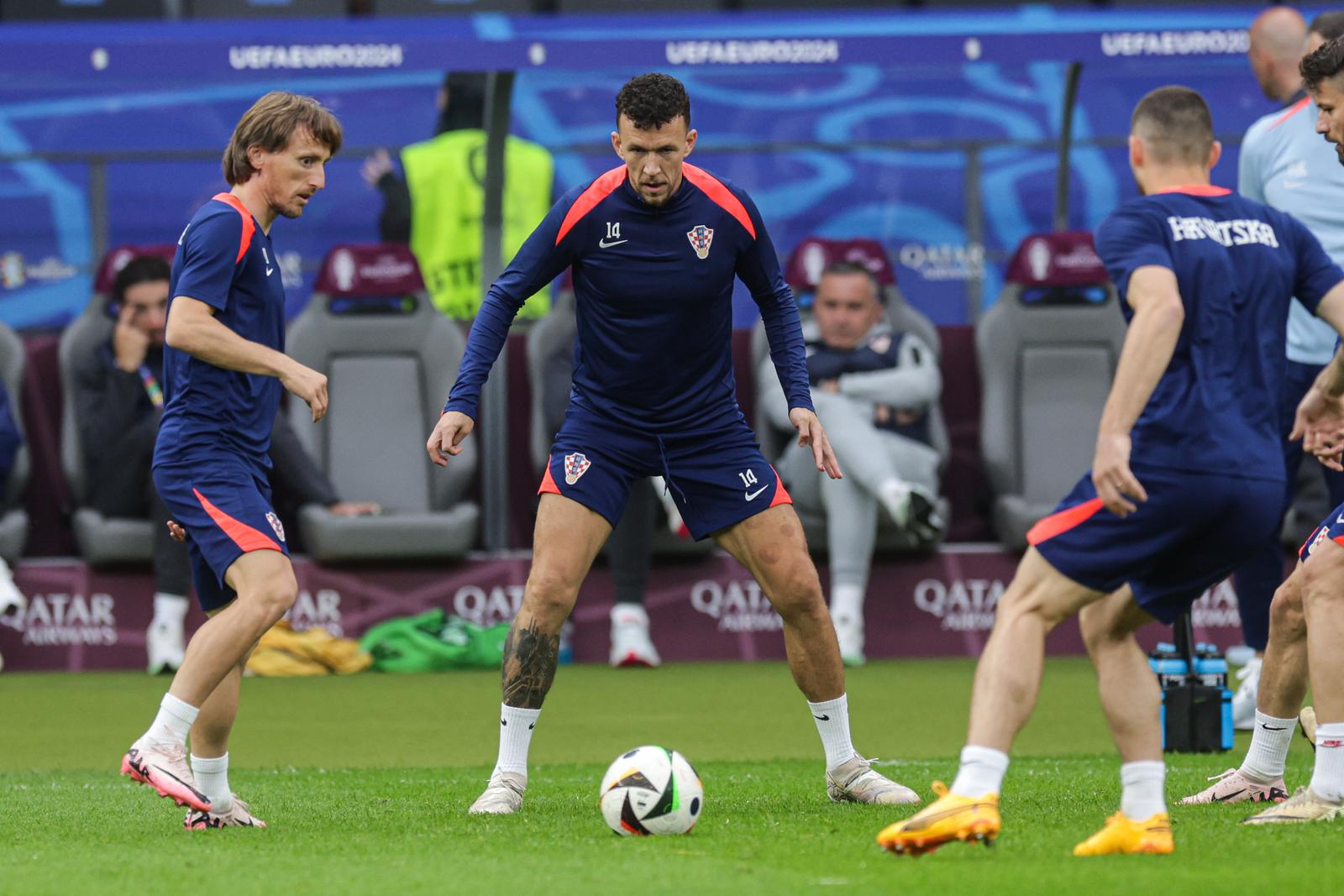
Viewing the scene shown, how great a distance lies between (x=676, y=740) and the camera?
7.83 m

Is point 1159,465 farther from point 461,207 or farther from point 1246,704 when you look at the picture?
point 461,207

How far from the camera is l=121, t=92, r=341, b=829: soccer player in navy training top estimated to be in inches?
212

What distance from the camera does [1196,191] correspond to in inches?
193

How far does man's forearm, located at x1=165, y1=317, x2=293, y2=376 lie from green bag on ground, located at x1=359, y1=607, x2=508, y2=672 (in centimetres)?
548

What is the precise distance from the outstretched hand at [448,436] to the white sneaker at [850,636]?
5.15 metres

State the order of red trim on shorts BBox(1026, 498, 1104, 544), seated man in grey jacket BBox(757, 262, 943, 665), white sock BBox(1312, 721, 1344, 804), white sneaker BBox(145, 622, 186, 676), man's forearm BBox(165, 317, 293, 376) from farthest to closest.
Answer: seated man in grey jacket BBox(757, 262, 943, 665) < white sneaker BBox(145, 622, 186, 676) < man's forearm BBox(165, 317, 293, 376) < white sock BBox(1312, 721, 1344, 804) < red trim on shorts BBox(1026, 498, 1104, 544)

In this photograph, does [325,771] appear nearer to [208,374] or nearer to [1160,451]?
[208,374]

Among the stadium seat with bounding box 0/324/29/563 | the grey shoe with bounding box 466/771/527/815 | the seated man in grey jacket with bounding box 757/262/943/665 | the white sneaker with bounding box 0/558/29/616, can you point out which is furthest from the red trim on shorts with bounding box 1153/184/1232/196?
the stadium seat with bounding box 0/324/29/563

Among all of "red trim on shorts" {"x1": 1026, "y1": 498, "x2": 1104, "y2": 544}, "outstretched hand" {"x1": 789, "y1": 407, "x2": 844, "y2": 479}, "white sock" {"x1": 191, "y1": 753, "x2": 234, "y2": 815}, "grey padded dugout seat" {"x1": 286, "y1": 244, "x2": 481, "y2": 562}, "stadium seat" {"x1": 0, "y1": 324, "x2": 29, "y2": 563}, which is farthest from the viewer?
"grey padded dugout seat" {"x1": 286, "y1": 244, "x2": 481, "y2": 562}

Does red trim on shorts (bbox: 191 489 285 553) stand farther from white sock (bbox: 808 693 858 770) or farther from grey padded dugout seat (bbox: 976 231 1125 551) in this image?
grey padded dugout seat (bbox: 976 231 1125 551)

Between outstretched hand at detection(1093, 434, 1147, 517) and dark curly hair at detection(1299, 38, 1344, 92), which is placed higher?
dark curly hair at detection(1299, 38, 1344, 92)

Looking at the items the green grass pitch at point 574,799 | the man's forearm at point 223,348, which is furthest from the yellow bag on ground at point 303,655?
the man's forearm at point 223,348

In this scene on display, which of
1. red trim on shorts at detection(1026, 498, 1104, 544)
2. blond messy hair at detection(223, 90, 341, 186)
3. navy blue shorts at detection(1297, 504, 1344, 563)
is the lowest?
navy blue shorts at detection(1297, 504, 1344, 563)

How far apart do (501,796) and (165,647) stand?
→ 501cm
